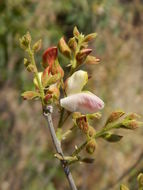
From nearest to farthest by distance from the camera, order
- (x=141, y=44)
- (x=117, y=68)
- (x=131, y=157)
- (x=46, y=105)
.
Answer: (x=46, y=105), (x=117, y=68), (x=131, y=157), (x=141, y=44)

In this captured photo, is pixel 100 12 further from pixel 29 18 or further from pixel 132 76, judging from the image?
Answer: pixel 132 76

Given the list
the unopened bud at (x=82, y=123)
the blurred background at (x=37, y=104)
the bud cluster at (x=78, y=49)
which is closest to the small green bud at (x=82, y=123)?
the unopened bud at (x=82, y=123)

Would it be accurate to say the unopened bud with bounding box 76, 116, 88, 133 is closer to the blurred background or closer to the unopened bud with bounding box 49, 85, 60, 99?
the unopened bud with bounding box 49, 85, 60, 99

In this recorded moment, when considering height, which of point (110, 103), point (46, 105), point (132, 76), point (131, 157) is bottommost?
point (131, 157)

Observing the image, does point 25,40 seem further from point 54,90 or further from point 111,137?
point 111,137

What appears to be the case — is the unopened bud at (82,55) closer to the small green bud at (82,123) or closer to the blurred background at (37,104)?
the small green bud at (82,123)

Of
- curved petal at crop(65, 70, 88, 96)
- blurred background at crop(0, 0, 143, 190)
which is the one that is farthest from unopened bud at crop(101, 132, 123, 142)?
blurred background at crop(0, 0, 143, 190)

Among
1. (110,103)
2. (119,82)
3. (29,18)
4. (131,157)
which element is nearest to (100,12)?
(29,18)
